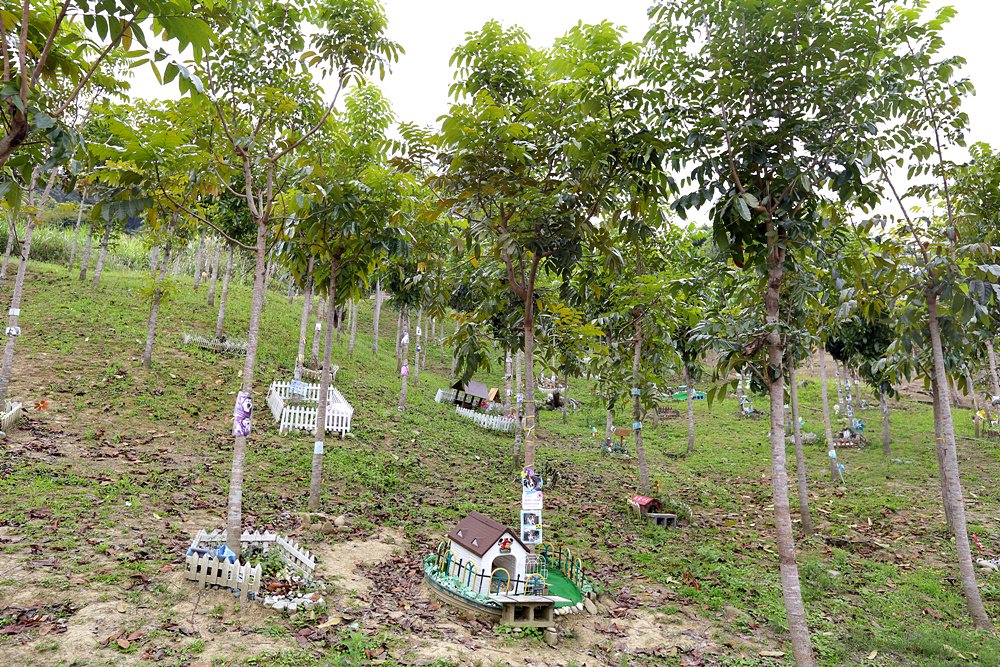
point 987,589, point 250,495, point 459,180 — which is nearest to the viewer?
point 459,180

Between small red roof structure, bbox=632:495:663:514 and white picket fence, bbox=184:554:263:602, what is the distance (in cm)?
999

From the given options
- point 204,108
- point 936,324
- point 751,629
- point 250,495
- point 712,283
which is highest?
point 204,108

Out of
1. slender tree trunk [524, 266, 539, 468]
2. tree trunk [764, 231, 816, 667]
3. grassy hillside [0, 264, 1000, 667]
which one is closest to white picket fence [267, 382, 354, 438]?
grassy hillside [0, 264, 1000, 667]

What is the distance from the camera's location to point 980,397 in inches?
1620

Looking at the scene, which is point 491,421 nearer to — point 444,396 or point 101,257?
point 444,396

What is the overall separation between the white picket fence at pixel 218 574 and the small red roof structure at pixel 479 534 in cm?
344

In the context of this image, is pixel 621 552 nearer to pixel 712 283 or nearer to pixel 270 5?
pixel 712 283

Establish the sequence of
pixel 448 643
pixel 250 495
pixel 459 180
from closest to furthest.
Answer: pixel 448 643 < pixel 459 180 < pixel 250 495

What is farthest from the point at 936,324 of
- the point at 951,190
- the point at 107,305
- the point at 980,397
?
the point at 980,397

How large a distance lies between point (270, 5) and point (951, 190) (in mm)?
12870

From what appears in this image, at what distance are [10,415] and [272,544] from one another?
9176mm

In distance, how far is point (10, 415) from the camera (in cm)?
1325

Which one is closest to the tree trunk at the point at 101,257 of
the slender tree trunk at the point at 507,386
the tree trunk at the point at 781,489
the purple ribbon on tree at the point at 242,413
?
the slender tree trunk at the point at 507,386

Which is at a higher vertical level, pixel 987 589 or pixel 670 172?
pixel 670 172
